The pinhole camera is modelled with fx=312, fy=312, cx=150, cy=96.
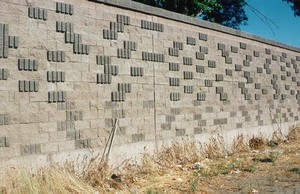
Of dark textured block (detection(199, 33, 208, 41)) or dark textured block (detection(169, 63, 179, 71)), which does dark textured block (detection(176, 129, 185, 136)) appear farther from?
dark textured block (detection(199, 33, 208, 41))

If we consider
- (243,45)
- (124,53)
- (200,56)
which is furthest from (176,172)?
(243,45)

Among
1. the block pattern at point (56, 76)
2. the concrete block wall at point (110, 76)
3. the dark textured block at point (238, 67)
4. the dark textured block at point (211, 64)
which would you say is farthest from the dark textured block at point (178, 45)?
the block pattern at point (56, 76)

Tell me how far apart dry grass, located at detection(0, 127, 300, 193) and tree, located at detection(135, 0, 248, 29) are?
894 cm

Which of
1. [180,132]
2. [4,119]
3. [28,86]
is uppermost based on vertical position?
[28,86]

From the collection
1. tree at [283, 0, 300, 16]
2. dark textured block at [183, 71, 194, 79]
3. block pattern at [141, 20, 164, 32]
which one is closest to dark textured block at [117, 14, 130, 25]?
block pattern at [141, 20, 164, 32]

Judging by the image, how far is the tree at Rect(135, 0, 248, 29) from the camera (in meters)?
14.8

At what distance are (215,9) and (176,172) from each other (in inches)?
548

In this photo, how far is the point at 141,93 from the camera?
5.79 m

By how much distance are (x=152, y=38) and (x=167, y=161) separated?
2390 millimetres

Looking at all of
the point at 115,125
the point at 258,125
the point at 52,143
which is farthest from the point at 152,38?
the point at 258,125

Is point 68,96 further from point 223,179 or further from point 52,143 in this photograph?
point 223,179

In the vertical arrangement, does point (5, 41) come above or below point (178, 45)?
below

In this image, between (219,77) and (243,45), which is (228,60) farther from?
(243,45)

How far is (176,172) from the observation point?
18.4ft
